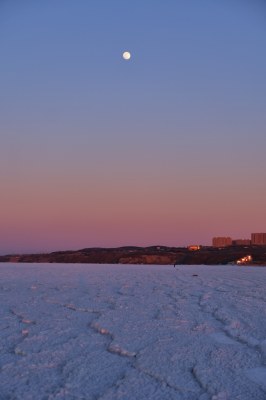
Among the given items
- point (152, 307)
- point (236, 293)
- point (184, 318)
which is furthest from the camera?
point (236, 293)

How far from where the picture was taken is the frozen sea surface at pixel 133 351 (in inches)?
104

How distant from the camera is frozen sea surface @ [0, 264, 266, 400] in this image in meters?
2.65

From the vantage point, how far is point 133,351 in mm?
3449

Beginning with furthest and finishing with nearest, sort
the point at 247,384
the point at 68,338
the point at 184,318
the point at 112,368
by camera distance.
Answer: the point at 184,318
the point at 68,338
the point at 112,368
the point at 247,384

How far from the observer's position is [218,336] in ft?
12.9

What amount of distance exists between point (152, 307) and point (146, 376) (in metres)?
2.83

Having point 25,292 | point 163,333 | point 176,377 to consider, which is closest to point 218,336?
point 163,333

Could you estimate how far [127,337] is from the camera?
12.8 feet

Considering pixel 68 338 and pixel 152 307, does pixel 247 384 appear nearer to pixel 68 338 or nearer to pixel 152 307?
pixel 68 338

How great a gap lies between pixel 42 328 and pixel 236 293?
416 cm

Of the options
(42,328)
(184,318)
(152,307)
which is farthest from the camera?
(152,307)

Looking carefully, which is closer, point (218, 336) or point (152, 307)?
point (218, 336)

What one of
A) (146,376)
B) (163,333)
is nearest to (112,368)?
(146,376)

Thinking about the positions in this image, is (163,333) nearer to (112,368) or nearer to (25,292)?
(112,368)
